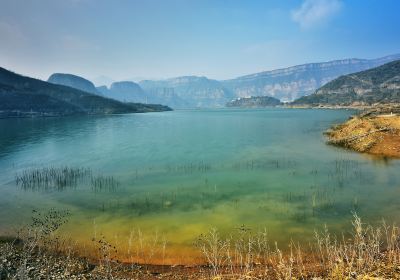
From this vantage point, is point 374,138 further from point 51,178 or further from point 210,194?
point 51,178

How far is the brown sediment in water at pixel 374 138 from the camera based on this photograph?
60188mm

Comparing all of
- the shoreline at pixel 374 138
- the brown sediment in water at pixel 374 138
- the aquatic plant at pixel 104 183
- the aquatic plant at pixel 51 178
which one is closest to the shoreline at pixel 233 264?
the aquatic plant at pixel 104 183

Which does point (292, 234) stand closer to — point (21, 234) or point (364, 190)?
point (364, 190)

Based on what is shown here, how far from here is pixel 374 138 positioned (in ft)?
217

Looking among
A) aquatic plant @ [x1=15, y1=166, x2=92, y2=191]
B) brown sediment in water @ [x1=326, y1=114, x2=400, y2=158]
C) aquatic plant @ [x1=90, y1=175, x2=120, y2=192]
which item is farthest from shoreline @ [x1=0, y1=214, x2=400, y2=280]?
brown sediment in water @ [x1=326, y1=114, x2=400, y2=158]

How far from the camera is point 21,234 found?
1081 inches

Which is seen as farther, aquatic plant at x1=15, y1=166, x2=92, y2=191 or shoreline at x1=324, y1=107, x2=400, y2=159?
shoreline at x1=324, y1=107, x2=400, y2=159

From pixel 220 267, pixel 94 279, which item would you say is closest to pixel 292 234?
pixel 220 267

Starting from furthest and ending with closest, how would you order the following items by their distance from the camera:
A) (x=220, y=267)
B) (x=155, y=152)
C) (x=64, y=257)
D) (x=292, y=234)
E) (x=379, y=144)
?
(x=155, y=152) → (x=379, y=144) → (x=292, y=234) → (x=64, y=257) → (x=220, y=267)

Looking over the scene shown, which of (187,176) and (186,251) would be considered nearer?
(186,251)

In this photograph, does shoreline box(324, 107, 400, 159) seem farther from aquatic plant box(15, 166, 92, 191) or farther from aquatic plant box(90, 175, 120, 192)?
aquatic plant box(15, 166, 92, 191)

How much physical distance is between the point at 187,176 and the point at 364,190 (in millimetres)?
21525

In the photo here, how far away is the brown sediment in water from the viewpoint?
60.2 metres

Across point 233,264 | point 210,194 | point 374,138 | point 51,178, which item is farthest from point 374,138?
point 51,178
